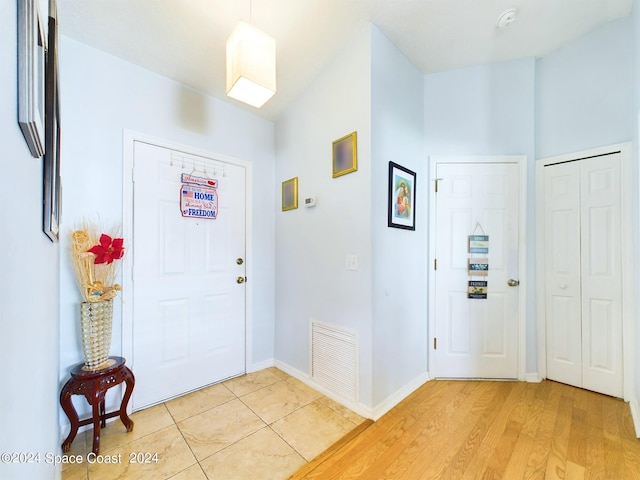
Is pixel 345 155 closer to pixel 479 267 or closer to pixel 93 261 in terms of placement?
pixel 479 267

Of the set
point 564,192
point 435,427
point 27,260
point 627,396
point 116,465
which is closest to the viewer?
point 27,260

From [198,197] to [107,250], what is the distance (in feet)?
2.82

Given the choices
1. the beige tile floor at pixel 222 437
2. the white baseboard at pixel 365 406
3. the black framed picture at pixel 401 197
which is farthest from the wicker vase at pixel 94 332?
the black framed picture at pixel 401 197

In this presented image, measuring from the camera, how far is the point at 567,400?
7.07 ft

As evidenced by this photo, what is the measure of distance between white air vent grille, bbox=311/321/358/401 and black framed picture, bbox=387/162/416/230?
97cm

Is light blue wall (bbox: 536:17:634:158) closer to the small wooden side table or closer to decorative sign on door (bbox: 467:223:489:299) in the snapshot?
decorative sign on door (bbox: 467:223:489:299)

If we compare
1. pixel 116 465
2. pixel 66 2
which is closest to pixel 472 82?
pixel 66 2

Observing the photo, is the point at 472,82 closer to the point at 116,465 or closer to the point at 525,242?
the point at 525,242

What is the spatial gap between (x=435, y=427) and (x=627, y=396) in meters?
1.60

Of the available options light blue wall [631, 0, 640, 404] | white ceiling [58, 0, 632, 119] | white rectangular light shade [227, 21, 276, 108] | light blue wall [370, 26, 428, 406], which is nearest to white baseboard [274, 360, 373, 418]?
light blue wall [370, 26, 428, 406]

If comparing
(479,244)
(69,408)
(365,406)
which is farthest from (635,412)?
(69,408)

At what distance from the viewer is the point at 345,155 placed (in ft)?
7.02

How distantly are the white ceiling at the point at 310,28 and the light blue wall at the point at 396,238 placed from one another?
22 centimetres

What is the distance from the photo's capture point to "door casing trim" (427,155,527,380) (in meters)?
2.47
